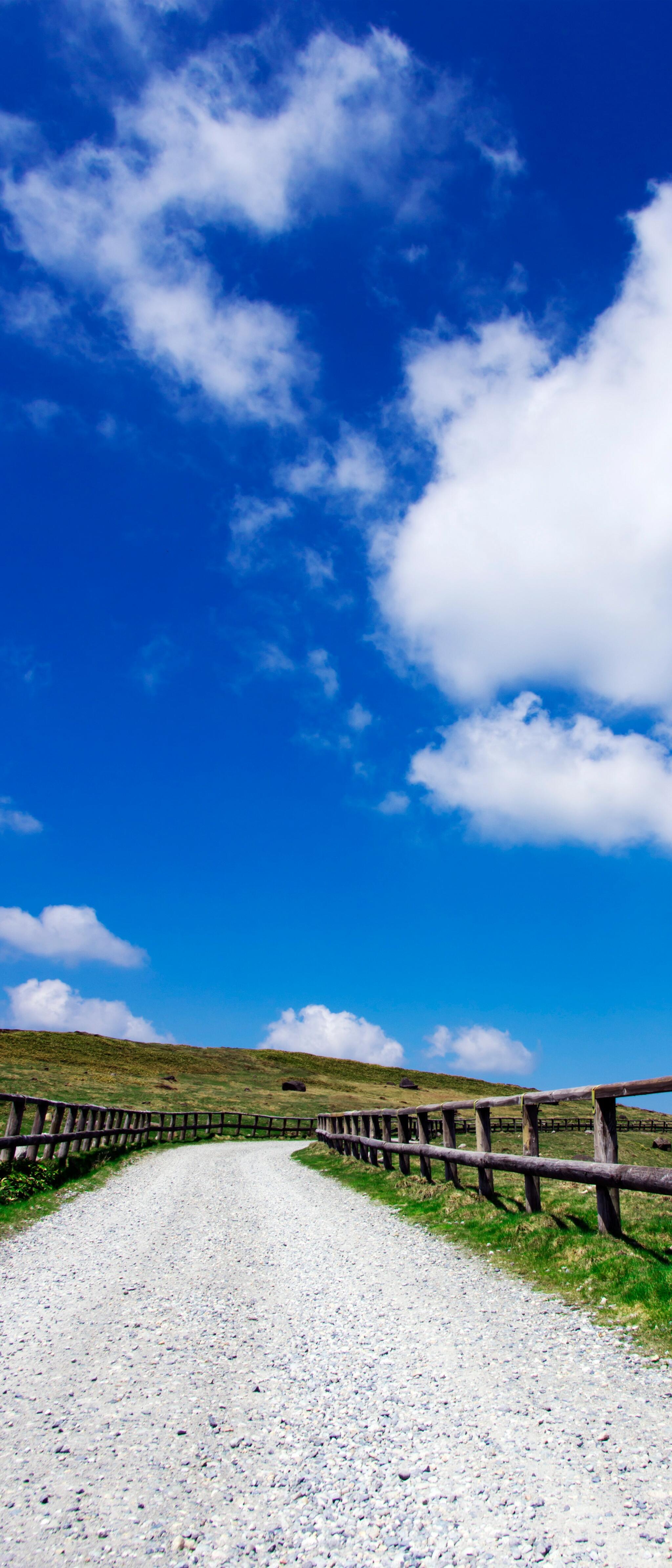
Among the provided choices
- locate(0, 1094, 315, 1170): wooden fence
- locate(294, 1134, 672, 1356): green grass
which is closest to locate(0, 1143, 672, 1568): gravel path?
locate(294, 1134, 672, 1356): green grass

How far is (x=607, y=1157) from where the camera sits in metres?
8.07

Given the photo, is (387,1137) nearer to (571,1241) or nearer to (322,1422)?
(571,1241)

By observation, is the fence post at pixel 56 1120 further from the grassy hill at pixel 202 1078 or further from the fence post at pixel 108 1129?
the grassy hill at pixel 202 1078

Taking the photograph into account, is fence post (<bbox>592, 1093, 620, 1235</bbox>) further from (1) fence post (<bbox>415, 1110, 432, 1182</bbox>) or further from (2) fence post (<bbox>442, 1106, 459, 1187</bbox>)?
(1) fence post (<bbox>415, 1110, 432, 1182</bbox>)

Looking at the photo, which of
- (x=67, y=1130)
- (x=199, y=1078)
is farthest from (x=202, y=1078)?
(x=67, y=1130)

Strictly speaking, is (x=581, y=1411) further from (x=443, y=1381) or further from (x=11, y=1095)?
(x=11, y=1095)

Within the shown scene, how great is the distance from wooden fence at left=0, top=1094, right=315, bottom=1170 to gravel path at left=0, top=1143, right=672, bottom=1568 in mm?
6658

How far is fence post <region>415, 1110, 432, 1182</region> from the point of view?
14916 millimetres

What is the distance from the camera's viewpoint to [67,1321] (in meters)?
6.98

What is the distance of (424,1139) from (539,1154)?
5.30m

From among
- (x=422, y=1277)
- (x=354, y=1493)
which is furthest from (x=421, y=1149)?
(x=354, y=1493)

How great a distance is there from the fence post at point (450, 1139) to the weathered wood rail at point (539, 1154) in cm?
2

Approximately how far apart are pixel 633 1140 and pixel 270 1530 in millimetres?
72646

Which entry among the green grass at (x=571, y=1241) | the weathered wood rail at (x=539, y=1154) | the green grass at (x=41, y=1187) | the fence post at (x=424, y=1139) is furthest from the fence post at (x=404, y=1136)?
the green grass at (x=41, y=1187)
